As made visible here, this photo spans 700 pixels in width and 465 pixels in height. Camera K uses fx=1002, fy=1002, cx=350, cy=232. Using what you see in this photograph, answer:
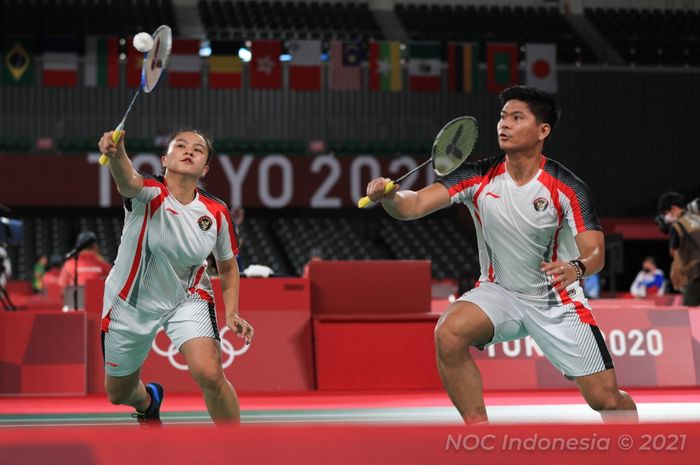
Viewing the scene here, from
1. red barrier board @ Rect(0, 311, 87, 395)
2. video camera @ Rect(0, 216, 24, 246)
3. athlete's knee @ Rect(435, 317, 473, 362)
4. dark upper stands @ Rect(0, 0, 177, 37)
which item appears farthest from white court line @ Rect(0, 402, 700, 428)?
dark upper stands @ Rect(0, 0, 177, 37)

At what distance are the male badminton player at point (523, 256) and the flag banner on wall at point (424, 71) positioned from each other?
1867 centimetres

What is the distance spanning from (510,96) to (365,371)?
4349mm

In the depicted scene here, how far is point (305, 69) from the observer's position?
873 inches

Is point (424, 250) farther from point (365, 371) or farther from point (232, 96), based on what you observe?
point (365, 371)

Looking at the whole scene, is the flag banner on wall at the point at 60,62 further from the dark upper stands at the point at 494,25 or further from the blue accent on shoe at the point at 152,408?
the blue accent on shoe at the point at 152,408

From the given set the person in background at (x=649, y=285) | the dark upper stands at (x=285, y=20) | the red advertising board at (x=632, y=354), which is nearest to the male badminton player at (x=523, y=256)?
the red advertising board at (x=632, y=354)

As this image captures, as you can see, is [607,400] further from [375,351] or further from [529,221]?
[375,351]

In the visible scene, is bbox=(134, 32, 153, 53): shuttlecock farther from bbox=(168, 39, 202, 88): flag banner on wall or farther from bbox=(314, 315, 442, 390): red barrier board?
bbox=(168, 39, 202, 88): flag banner on wall

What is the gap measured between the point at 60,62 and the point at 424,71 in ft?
26.5

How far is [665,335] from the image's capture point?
8.51 meters

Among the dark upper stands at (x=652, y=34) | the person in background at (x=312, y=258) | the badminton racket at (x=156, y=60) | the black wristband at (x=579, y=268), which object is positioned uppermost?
the dark upper stands at (x=652, y=34)

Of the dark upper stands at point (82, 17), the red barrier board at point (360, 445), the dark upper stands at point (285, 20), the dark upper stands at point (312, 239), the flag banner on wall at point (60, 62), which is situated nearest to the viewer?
the red barrier board at point (360, 445)

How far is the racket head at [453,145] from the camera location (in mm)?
4230

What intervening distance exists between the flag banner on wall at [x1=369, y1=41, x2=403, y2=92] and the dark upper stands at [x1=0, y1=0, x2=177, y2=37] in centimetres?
458
